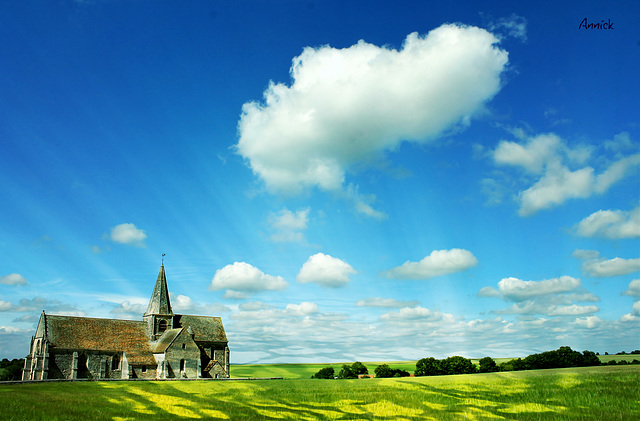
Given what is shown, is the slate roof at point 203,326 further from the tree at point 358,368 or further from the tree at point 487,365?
the tree at point 487,365

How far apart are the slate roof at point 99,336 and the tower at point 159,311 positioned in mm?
2023

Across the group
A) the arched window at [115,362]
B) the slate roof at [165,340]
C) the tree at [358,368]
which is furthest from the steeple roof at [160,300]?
the tree at [358,368]

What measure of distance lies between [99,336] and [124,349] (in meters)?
4.71

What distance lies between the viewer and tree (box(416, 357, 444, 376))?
82000mm

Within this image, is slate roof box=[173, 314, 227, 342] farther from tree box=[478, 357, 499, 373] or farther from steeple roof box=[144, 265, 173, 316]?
tree box=[478, 357, 499, 373]

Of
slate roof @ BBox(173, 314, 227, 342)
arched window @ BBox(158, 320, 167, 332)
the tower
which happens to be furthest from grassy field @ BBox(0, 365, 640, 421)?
slate roof @ BBox(173, 314, 227, 342)

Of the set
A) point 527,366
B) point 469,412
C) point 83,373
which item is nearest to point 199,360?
point 83,373

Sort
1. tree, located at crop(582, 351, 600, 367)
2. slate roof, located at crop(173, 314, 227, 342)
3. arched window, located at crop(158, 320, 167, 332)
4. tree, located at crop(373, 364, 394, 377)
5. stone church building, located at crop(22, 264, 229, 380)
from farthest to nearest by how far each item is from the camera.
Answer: slate roof, located at crop(173, 314, 227, 342) → tree, located at crop(373, 364, 394, 377) → arched window, located at crop(158, 320, 167, 332) → stone church building, located at crop(22, 264, 229, 380) → tree, located at crop(582, 351, 600, 367)

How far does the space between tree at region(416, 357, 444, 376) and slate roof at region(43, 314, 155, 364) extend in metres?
49.1

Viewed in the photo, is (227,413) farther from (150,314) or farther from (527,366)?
(150,314)

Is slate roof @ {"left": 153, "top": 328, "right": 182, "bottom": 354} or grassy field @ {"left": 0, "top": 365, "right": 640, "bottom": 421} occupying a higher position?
slate roof @ {"left": 153, "top": 328, "right": 182, "bottom": 354}

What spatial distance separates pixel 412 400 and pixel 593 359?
2144 inches

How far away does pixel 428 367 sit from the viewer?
83.1 metres

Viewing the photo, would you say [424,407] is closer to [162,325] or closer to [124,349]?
[124,349]
